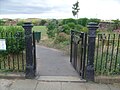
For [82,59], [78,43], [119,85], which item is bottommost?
[119,85]

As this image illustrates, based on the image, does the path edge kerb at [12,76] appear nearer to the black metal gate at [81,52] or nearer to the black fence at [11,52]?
the black fence at [11,52]

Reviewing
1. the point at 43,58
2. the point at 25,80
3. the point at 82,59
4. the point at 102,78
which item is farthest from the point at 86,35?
the point at 43,58

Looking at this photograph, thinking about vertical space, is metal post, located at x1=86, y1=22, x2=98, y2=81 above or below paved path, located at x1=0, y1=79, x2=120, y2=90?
above

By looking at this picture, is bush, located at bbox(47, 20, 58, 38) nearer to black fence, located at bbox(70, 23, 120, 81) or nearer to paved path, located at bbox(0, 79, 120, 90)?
black fence, located at bbox(70, 23, 120, 81)

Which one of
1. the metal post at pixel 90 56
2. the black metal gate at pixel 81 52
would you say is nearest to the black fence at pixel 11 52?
the black metal gate at pixel 81 52

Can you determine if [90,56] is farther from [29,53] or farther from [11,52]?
[11,52]

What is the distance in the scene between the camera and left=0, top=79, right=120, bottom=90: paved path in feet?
16.3

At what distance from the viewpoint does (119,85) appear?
17.0 ft

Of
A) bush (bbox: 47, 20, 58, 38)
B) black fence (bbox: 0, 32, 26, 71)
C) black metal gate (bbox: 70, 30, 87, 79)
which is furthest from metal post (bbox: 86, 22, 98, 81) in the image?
bush (bbox: 47, 20, 58, 38)

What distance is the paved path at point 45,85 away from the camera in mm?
4957

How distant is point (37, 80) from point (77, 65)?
1.36m

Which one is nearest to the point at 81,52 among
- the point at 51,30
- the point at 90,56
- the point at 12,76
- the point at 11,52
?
the point at 90,56

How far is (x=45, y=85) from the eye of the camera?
202 inches

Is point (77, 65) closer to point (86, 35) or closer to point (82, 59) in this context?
point (82, 59)
